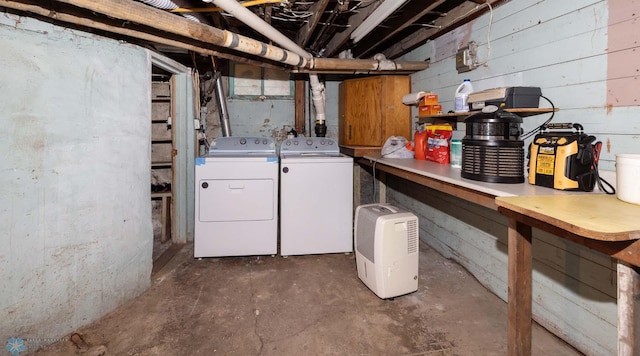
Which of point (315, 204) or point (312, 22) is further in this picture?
point (315, 204)

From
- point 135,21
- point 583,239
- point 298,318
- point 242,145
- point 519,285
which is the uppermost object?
point 135,21

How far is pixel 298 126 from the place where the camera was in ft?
13.1

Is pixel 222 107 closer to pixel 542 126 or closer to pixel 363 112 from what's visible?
pixel 363 112

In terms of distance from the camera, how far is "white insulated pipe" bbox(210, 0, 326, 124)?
73.5 inches

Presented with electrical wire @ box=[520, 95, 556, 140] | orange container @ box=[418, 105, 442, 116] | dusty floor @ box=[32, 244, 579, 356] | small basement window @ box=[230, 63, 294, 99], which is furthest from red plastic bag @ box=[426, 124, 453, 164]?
small basement window @ box=[230, 63, 294, 99]

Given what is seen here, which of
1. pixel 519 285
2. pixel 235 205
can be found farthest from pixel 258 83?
pixel 519 285

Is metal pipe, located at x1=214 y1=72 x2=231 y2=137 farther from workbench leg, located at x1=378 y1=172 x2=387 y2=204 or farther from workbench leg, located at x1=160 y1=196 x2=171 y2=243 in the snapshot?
workbench leg, located at x1=378 y1=172 x2=387 y2=204

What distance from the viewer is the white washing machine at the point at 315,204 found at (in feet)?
9.36

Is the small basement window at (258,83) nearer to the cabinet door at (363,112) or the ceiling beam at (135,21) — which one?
the cabinet door at (363,112)

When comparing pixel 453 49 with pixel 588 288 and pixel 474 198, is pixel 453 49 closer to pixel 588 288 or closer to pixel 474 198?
pixel 474 198

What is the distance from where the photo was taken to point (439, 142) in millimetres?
2480

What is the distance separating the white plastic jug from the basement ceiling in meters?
0.50

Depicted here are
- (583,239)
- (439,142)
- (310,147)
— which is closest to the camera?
(583,239)

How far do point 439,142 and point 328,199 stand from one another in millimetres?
1084
